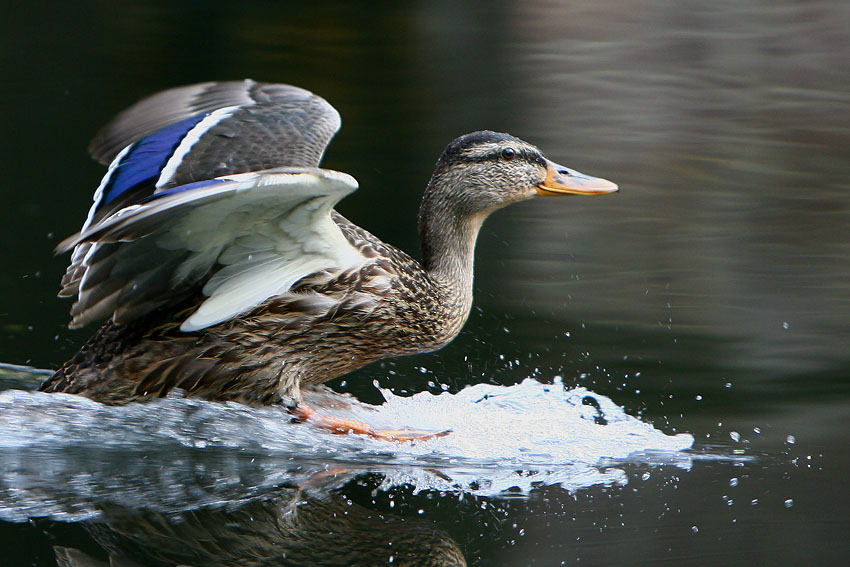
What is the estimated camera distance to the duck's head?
16.1 ft

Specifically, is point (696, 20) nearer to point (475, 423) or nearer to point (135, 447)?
point (475, 423)

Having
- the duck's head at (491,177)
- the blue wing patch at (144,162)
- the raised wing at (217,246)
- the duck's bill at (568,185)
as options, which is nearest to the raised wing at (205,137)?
the blue wing patch at (144,162)

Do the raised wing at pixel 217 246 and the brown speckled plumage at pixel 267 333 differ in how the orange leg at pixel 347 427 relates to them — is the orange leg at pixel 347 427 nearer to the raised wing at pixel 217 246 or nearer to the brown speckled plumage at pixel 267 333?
the brown speckled plumage at pixel 267 333

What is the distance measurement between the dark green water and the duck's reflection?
1 centimetres

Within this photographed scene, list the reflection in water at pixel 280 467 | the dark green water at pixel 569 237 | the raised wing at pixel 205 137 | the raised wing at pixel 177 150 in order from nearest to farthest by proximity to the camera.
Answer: the reflection in water at pixel 280 467
the dark green water at pixel 569 237
the raised wing at pixel 177 150
the raised wing at pixel 205 137

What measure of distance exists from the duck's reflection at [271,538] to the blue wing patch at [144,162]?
1.24 m

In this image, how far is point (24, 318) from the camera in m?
5.43

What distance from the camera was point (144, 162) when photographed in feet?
14.5

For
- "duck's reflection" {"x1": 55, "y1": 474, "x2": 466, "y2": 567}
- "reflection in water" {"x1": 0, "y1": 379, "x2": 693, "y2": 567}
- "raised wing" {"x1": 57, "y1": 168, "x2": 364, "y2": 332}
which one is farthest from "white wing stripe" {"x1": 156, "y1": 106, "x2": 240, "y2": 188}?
"duck's reflection" {"x1": 55, "y1": 474, "x2": 466, "y2": 567}

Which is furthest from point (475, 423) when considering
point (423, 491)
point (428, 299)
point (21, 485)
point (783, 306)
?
point (783, 306)

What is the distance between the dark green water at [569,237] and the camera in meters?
3.64

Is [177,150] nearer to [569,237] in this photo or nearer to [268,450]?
[268,450]

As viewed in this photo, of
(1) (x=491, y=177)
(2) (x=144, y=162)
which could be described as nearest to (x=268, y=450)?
(2) (x=144, y=162)

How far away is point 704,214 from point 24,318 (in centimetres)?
438
